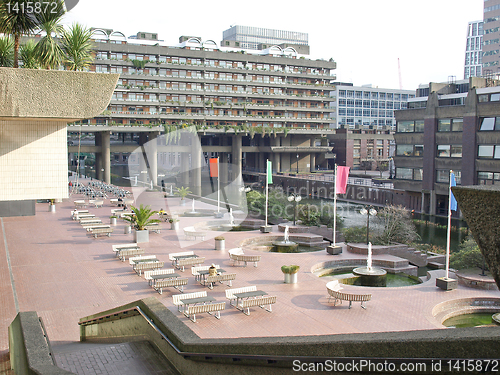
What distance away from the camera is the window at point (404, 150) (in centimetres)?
5617

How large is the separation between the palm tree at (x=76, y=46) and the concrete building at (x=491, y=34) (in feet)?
424

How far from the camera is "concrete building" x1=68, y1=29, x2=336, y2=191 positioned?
73.1 metres

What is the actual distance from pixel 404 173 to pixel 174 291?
44779mm

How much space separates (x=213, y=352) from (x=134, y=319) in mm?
4295

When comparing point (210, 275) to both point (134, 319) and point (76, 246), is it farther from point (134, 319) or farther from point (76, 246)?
point (76, 246)

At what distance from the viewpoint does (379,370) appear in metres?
5.16

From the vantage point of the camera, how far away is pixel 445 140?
2024 inches

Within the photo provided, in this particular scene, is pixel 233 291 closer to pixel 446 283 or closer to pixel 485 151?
pixel 446 283

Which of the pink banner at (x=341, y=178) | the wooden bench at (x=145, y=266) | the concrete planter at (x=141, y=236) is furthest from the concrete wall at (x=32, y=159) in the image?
the pink banner at (x=341, y=178)

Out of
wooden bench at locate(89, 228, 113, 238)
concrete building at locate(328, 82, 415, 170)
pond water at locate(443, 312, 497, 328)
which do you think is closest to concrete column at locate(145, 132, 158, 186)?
concrete building at locate(328, 82, 415, 170)

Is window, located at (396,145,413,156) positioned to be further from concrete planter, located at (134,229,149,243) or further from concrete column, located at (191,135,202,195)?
concrete planter, located at (134,229,149,243)

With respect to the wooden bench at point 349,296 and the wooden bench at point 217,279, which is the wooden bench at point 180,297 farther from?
the wooden bench at point 349,296

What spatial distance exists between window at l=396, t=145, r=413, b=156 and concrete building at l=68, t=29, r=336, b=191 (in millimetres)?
30293

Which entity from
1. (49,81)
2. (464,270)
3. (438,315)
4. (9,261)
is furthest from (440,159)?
(49,81)
